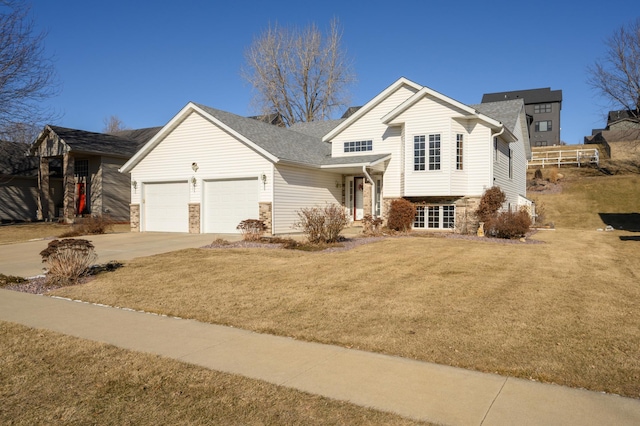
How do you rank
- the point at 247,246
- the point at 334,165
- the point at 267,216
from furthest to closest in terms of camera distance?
the point at 334,165, the point at 267,216, the point at 247,246

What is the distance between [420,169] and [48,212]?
2491 cm

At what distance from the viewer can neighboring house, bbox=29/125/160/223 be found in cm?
2830

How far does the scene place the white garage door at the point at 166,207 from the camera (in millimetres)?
22672

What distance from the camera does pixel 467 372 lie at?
15.5 feet

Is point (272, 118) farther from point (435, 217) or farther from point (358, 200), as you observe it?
point (435, 217)

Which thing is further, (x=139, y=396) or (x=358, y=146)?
(x=358, y=146)

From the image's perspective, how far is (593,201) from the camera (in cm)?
3086

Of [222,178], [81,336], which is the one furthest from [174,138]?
[81,336]

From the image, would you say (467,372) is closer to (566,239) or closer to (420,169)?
(566,239)

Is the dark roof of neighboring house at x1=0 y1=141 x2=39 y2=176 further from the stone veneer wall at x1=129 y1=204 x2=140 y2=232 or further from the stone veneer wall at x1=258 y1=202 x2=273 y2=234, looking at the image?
the stone veneer wall at x1=258 y1=202 x2=273 y2=234

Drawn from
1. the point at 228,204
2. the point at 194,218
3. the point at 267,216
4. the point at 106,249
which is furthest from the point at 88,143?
the point at 106,249

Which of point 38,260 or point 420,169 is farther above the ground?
point 420,169

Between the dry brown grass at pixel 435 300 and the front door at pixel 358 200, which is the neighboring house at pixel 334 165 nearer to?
the front door at pixel 358 200

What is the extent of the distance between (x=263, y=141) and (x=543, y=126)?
176 ft
